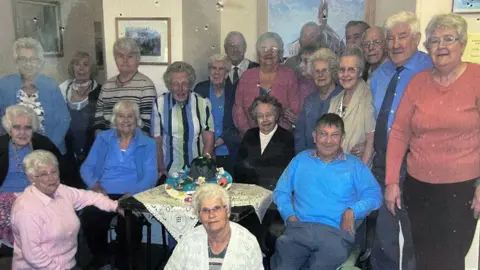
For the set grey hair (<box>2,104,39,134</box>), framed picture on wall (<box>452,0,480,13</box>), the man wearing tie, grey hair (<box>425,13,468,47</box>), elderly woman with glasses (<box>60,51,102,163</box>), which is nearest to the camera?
grey hair (<box>425,13,468,47</box>)

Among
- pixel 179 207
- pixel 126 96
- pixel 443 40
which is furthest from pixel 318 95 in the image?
pixel 126 96

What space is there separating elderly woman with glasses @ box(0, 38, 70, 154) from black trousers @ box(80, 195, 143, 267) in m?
0.48

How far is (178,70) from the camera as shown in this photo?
257 centimetres

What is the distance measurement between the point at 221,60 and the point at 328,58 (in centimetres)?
66

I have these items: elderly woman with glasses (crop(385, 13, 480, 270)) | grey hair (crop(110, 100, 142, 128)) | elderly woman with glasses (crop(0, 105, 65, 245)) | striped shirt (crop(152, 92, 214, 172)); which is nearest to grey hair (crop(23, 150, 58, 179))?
elderly woman with glasses (crop(0, 105, 65, 245))

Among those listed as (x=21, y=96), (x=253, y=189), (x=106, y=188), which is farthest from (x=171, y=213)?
(x=21, y=96)

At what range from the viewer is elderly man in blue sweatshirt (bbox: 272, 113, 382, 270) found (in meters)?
1.88

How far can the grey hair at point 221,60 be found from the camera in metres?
2.68

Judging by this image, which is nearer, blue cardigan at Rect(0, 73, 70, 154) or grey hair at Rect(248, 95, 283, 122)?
grey hair at Rect(248, 95, 283, 122)

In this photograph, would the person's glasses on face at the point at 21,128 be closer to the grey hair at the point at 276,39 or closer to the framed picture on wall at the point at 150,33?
A: the framed picture on wall at the point at 150,33

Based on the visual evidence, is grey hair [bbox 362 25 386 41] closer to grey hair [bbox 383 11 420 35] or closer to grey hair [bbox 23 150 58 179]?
grey hair [bbox 383 11 420 35]

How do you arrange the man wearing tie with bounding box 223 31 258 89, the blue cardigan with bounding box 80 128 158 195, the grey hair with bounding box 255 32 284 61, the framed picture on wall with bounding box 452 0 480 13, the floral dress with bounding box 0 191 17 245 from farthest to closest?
1. the man wearing tie with bounding box 223 31 258 89
2. the grey hair with bounding box 255 32 284 61
3. the blue cardigan with bounding box 80 128 158 195
4. the floral dress with bounding box 0 191 17 245
5. the framed picture on wall with bounding box 452 0 480 13

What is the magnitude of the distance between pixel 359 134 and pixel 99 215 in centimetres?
129

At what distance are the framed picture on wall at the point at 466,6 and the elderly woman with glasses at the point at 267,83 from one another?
81 centimetres
